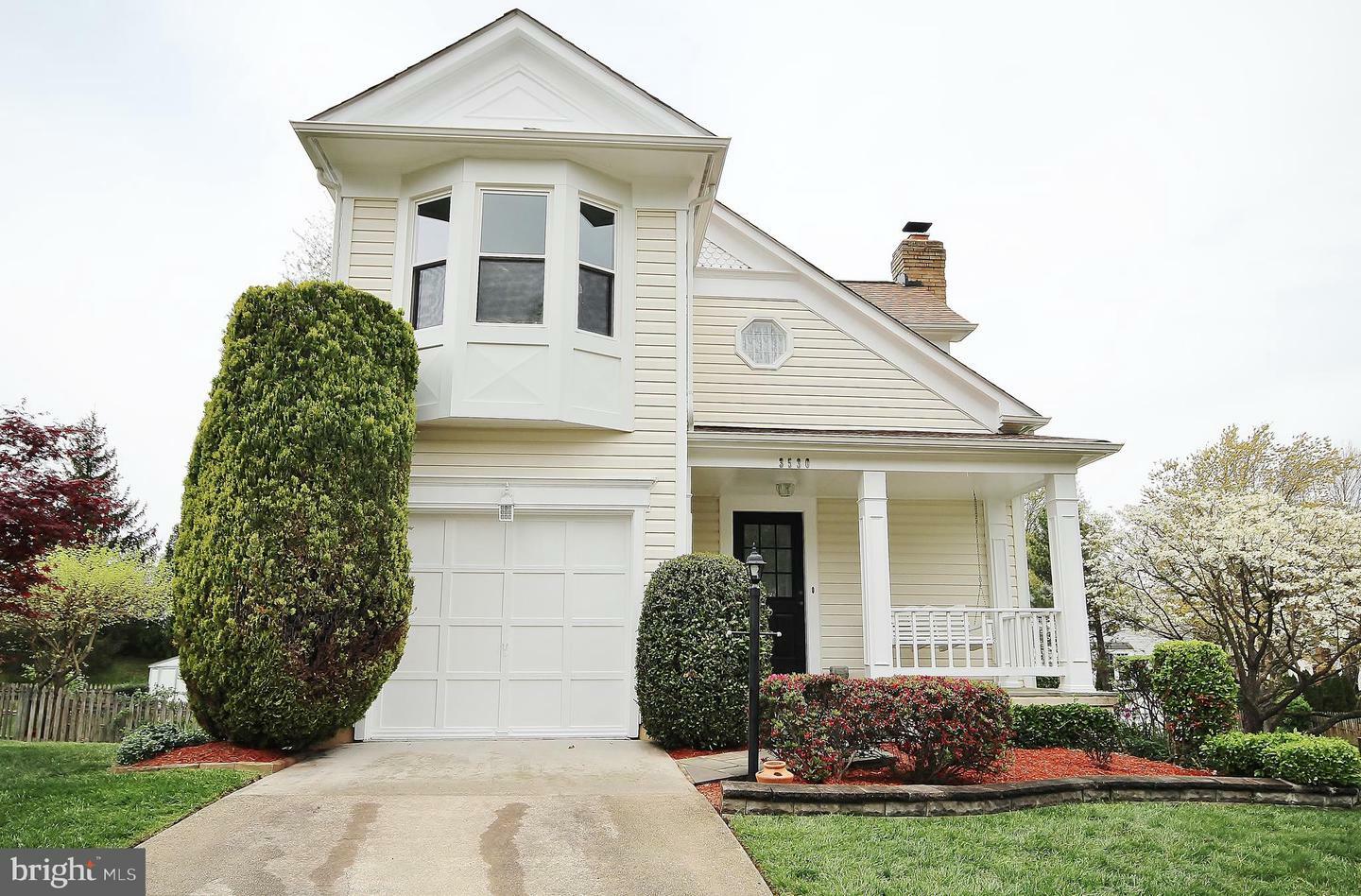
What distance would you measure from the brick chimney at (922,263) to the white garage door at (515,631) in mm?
9085

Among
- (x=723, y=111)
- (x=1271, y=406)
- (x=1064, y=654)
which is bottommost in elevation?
(x=1064, y=654)

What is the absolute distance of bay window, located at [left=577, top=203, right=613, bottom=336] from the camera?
29.7 ft

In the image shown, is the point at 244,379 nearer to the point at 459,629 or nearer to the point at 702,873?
the point at 459,629

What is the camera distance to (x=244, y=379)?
7043 mm

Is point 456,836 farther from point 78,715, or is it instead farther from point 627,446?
point 78,715

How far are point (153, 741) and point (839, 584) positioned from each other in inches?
312

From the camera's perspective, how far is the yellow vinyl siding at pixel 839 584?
1129 centimetres

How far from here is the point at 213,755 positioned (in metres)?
6.64

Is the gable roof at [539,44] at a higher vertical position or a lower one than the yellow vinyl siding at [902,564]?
higher

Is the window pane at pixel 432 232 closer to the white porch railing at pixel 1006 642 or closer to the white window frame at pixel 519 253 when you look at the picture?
the white window frame at pixel 519 253

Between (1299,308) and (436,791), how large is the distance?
25.2 m

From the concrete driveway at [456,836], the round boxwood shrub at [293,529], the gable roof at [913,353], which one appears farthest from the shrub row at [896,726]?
the gable roof at [913,353]

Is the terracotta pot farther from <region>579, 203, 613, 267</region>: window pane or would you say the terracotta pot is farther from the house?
<region>579, 203, 613, 267</region>: window pane

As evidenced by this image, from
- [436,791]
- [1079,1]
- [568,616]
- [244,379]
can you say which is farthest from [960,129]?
[436,791]
